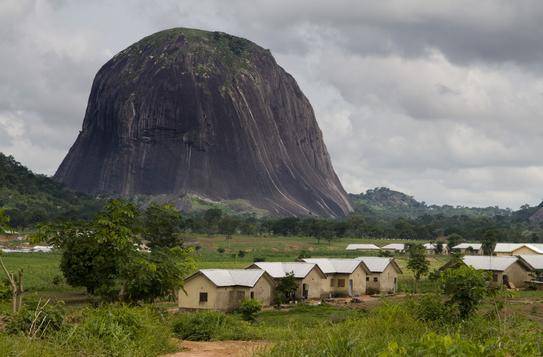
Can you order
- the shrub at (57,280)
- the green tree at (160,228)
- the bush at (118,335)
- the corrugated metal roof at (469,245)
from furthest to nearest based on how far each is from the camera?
the corrugated metal roof at (469,245), the green tree at (160,228), the shrub at (57,280), the bush at (118,335)

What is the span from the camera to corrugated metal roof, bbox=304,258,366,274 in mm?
62031

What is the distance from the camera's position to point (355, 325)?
59.1 feet

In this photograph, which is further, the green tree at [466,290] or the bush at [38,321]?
the green tree at [466,290]

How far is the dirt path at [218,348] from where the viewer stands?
1820 centimetres

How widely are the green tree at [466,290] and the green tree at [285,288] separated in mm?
29966

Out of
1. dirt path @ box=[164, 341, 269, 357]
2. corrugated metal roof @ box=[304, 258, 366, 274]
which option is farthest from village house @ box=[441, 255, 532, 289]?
dirt path @ box=[164, 341, 269, 357]

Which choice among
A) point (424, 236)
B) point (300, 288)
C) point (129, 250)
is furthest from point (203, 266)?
point (424, 236)

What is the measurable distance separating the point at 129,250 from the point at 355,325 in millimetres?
15699

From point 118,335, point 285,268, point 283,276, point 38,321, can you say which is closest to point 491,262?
point 285,268

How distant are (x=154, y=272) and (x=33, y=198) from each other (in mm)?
141279

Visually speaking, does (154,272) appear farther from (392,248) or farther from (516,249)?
(392,248)

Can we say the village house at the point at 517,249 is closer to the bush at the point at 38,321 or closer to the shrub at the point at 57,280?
the shrub at the point at 57,280

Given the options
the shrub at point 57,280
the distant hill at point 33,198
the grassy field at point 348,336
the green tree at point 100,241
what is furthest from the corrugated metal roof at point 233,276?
the distant hill at point 33,198

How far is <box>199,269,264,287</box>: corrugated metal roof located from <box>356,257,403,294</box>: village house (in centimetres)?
1590
